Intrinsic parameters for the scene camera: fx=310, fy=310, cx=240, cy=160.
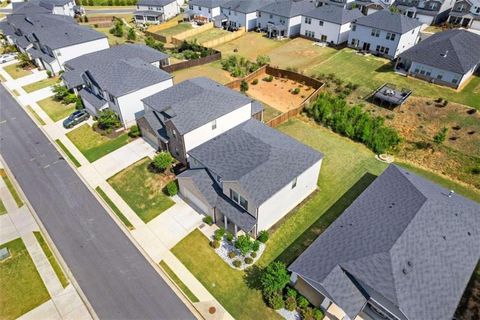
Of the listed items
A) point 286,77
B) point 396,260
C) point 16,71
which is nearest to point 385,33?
point 286,77

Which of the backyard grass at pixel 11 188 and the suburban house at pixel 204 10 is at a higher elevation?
the suburban house at pixel 204 10

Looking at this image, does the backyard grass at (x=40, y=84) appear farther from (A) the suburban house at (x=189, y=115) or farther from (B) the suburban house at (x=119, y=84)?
(A) the suburban house at (x=189, y=115)

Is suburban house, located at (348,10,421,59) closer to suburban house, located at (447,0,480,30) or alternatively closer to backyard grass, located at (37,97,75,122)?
suburban house, located at (447,0,480,30)

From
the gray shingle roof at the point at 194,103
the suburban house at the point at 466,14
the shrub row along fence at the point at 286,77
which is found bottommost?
the shrub row along fence at the point at 286,77

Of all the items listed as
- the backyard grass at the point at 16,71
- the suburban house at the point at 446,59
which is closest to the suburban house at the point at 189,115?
the suburban house at the point at 446,59

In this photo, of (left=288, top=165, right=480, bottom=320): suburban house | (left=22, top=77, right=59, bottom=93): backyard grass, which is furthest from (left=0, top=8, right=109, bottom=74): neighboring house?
(left=288, top=165, right=480, bottom=320): suburban house

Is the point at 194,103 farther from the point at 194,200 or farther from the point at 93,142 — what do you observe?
the point at 93,142
